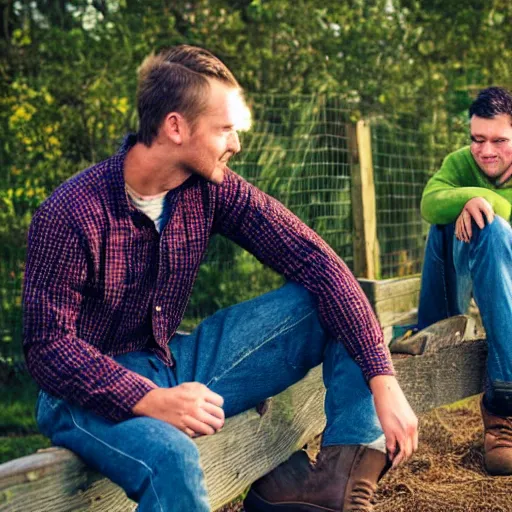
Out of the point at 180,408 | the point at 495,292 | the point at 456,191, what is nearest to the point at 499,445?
the point at 495,292

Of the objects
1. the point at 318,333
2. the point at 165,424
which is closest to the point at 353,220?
the point at 318,333

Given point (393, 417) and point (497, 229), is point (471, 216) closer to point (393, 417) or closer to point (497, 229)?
point (497, 229)

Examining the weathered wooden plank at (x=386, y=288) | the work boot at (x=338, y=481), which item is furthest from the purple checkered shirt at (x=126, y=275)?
the weathered wooden plank at (x=386, y=288)

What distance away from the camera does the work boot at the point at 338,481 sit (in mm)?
2945

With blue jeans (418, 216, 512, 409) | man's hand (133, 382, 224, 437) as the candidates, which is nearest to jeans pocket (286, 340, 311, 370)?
man's hand (133, 382, 224, 437)

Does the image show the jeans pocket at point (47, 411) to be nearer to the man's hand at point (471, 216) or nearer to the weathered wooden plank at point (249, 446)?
the weathered wooden plank at point (249, 446)

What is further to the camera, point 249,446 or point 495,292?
point 495,292

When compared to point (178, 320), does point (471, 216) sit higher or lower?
higher

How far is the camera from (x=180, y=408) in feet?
8.32

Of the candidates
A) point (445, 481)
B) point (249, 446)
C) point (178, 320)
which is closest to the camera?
point (178, 320)

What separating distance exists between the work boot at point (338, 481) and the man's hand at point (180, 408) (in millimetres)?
554

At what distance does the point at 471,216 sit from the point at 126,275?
66.8 inches

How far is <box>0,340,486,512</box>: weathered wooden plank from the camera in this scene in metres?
2.38

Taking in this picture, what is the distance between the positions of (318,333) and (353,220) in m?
2.96
